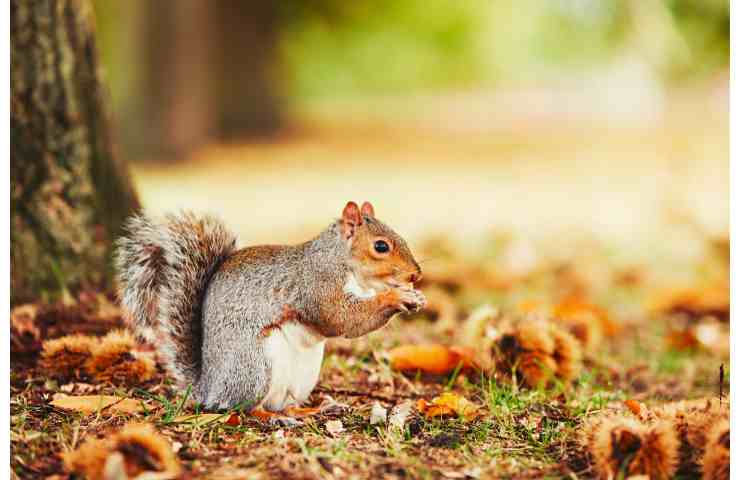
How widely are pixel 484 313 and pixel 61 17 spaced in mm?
1631

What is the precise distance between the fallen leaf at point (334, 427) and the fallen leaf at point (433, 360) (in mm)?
531

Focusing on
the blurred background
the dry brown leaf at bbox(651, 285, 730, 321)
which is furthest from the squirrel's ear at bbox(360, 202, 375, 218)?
the dry brown leaf at bbox(651, 285, 730, 321)

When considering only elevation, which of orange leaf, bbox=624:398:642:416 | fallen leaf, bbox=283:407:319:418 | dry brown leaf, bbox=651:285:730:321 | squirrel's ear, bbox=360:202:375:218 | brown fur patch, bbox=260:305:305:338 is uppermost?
squirrel's ear, bbox=360:202:375:218

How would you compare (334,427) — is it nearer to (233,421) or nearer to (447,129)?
(233,421)

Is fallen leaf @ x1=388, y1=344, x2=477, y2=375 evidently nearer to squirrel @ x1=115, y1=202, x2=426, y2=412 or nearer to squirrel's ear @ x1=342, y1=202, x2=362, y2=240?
squirrel @ x1=115, y1=202, x2=426, y2=412

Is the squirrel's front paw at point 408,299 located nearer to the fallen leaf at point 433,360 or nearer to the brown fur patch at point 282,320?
the brown fur patch at point 282,320

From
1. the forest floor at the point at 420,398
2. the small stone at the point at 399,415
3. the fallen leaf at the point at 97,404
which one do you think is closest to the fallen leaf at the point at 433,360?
the forest floor at the point at 420,398

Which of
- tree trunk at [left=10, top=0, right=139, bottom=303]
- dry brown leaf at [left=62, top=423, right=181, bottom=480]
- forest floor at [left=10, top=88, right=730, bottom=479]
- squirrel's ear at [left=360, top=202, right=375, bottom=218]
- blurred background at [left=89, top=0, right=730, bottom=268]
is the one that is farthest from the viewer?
blurred background at [left=89, top=0, right=730, bottom=268]

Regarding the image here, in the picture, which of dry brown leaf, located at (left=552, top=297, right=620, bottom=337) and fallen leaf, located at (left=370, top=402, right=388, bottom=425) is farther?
dry brown leaf, located at (left=552, top=297, right=620, bottom=337)

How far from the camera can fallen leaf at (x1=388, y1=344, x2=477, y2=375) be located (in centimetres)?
278

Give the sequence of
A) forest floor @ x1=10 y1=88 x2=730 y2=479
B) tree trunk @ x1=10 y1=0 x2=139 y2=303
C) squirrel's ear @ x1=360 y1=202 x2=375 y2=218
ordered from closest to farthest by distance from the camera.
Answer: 1. forest floor @ x1=10 y1=88 x2=730 y2=479
2. squirrel's ear @ x1=360 y1=202 x2=375 y2=218
3. tree trunk @ x1=10 y1=0 x2=139 y2=303

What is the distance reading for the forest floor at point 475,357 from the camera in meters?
2.04

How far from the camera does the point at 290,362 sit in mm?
2270

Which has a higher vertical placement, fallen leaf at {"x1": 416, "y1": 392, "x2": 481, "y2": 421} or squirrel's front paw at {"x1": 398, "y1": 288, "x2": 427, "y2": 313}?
squirrel's front paw at {"x1": 398, "y1": 288, "x2": 427, "y2": 313}
